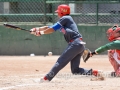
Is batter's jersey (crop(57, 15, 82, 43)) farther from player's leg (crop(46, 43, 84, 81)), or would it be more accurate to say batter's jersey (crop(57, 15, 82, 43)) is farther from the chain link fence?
the chain link fence

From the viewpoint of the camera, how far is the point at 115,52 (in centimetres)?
859

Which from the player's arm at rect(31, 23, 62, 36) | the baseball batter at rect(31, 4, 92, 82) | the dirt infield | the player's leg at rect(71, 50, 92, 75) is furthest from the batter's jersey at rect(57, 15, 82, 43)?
the dirt infield

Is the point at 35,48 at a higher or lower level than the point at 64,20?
lower

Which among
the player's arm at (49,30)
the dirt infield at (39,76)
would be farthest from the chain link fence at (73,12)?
A: the player's arm at (49,30)

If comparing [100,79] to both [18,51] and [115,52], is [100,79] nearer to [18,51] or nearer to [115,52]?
[115,52]

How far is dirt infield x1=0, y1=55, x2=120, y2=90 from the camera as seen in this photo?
7.20 m

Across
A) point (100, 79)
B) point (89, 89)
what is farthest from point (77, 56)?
point (89, 89)

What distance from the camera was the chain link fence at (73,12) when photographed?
1429 centimetres

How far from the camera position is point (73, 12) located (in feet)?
49.3

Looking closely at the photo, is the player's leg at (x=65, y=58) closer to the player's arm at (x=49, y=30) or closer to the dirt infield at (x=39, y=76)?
the dirt infield at (x=39, y=76)

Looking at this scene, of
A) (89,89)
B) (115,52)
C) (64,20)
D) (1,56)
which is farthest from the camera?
(1,56)

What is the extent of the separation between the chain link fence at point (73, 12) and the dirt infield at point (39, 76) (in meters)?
2.52

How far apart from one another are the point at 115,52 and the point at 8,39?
6.69m

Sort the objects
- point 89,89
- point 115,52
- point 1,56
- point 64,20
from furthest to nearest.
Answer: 1. point 1,56
2. point 115,52
3. point 64,20
4. point 89,89
